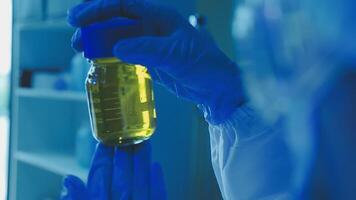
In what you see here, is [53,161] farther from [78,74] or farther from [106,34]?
[106,34]

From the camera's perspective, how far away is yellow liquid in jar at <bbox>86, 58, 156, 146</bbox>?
76 cm

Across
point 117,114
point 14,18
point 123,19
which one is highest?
point 14,18

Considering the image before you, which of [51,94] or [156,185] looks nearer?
[156,185]

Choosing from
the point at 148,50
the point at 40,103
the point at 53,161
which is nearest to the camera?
the point at 148,50

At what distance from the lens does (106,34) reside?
2.19ft

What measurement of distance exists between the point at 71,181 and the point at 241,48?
0.34 meters

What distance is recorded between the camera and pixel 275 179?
64 cm

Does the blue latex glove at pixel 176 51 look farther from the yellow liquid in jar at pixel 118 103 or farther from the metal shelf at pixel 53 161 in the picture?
the metal shelf at pixel 53 161

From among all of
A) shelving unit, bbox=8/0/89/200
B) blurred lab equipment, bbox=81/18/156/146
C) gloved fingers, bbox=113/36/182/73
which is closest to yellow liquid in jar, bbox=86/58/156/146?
blurred lab equipment, bbox=81/18/156/146

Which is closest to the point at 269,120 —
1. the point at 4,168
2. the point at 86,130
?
the point at 86,130

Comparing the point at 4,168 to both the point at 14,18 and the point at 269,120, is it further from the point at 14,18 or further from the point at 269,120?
the point at 269,120

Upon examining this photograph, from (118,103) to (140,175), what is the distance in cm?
12

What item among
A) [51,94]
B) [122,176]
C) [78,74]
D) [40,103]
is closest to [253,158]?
[122,176]

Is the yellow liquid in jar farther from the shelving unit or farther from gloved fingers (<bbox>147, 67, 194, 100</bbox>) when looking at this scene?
the shelving unit
